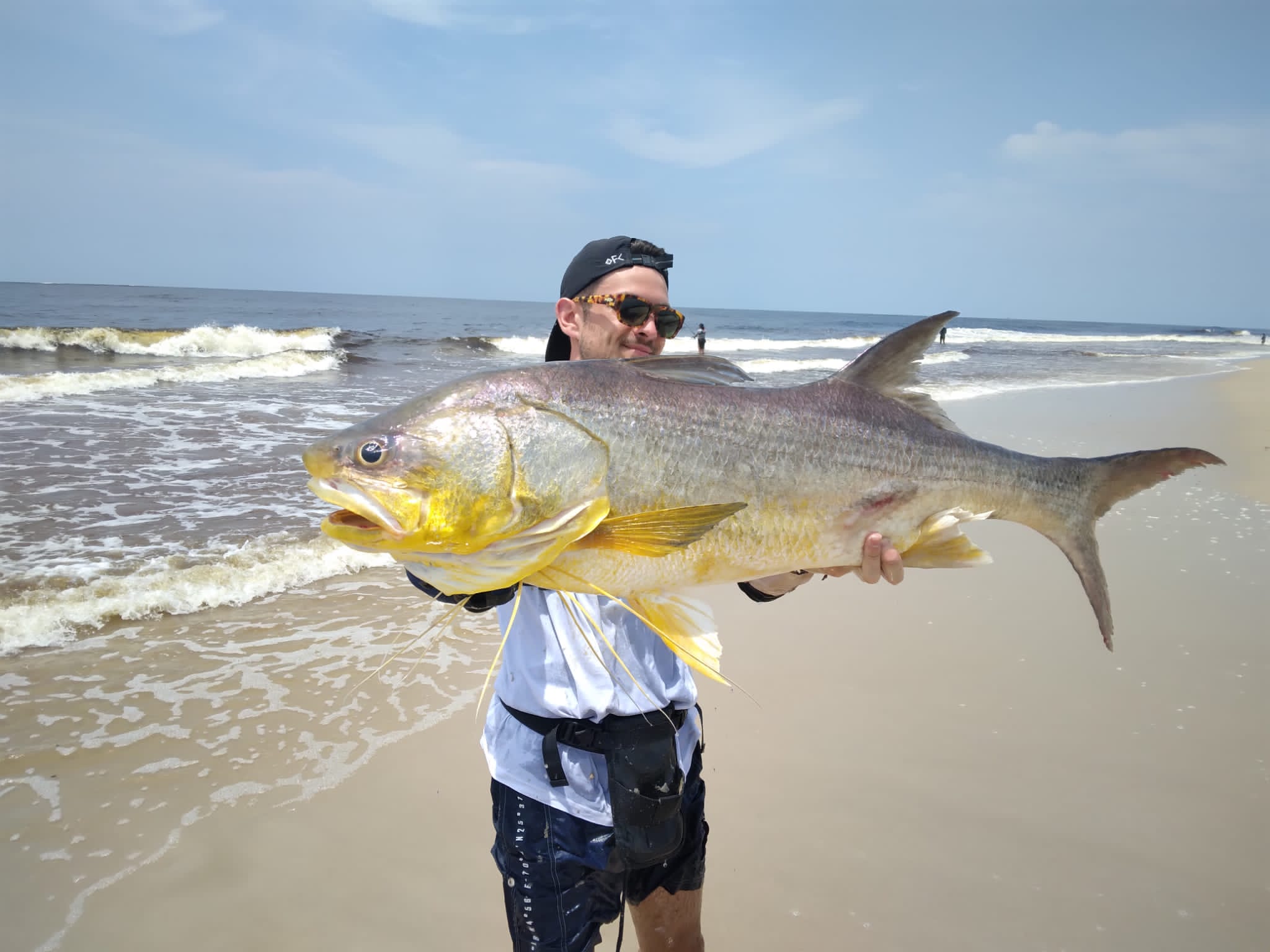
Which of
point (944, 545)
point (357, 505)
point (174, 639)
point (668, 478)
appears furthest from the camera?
point (174, 639)

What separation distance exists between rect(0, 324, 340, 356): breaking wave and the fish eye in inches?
1107

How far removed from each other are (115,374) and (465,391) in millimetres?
18824

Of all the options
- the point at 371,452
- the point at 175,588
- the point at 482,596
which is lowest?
the point at 175,588

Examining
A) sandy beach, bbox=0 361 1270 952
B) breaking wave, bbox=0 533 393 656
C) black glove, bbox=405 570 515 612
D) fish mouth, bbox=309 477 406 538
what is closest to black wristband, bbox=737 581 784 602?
black glove, bbox=405 570 515 612

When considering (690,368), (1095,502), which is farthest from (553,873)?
(1095,502)

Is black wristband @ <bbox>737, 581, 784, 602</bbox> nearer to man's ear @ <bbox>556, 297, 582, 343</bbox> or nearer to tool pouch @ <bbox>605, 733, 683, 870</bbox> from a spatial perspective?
tool pouch @ <bbox>605, 733, 683, 870</bbox>

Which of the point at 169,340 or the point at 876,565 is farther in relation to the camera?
the point at 169,340

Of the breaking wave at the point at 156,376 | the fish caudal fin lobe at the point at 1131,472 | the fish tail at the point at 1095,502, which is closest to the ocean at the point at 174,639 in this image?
the breaking wave at the point at 156,376

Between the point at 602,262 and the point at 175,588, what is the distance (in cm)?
475

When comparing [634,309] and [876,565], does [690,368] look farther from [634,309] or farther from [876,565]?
[876,565]

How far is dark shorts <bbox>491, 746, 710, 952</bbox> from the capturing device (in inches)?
77.0

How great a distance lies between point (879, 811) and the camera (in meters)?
3.42

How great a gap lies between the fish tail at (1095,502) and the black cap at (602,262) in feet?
4.55

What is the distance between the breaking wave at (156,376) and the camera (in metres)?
14.1
